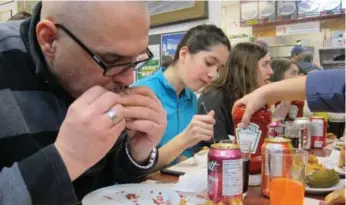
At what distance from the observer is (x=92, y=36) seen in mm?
737

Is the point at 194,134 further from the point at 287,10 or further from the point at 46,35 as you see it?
the point at 287,10

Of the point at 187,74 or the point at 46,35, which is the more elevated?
the point at 46,35

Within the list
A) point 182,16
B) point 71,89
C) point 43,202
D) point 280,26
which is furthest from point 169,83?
point 280,26

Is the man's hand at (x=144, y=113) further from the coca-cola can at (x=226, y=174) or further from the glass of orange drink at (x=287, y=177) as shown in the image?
the glass of orange drink at (x=287, y=177)

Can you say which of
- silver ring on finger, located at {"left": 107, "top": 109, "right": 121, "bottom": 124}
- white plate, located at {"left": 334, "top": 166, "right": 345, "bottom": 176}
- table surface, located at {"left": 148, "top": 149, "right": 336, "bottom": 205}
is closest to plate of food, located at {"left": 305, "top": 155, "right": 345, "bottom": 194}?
table surface, located at {"left": 148, "top": 149, "right": 336, "bottom": 205}

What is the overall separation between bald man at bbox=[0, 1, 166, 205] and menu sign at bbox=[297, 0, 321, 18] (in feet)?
12.1

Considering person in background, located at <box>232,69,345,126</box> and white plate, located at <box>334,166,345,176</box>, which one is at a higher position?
person in background, located at <box>232,69,345,126</box>

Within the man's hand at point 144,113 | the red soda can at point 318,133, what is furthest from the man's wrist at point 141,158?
the red soda can at point 318,133

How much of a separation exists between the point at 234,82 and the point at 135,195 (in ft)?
4.92

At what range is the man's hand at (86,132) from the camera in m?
0.65

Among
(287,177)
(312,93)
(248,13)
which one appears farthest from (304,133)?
(248,13)

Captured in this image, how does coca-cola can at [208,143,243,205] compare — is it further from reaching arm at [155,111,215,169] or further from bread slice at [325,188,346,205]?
reaching arm at [155,111,215,169]

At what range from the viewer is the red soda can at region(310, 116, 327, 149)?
1.66 metres

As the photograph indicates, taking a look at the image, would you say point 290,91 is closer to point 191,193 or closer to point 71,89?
point 191,193
